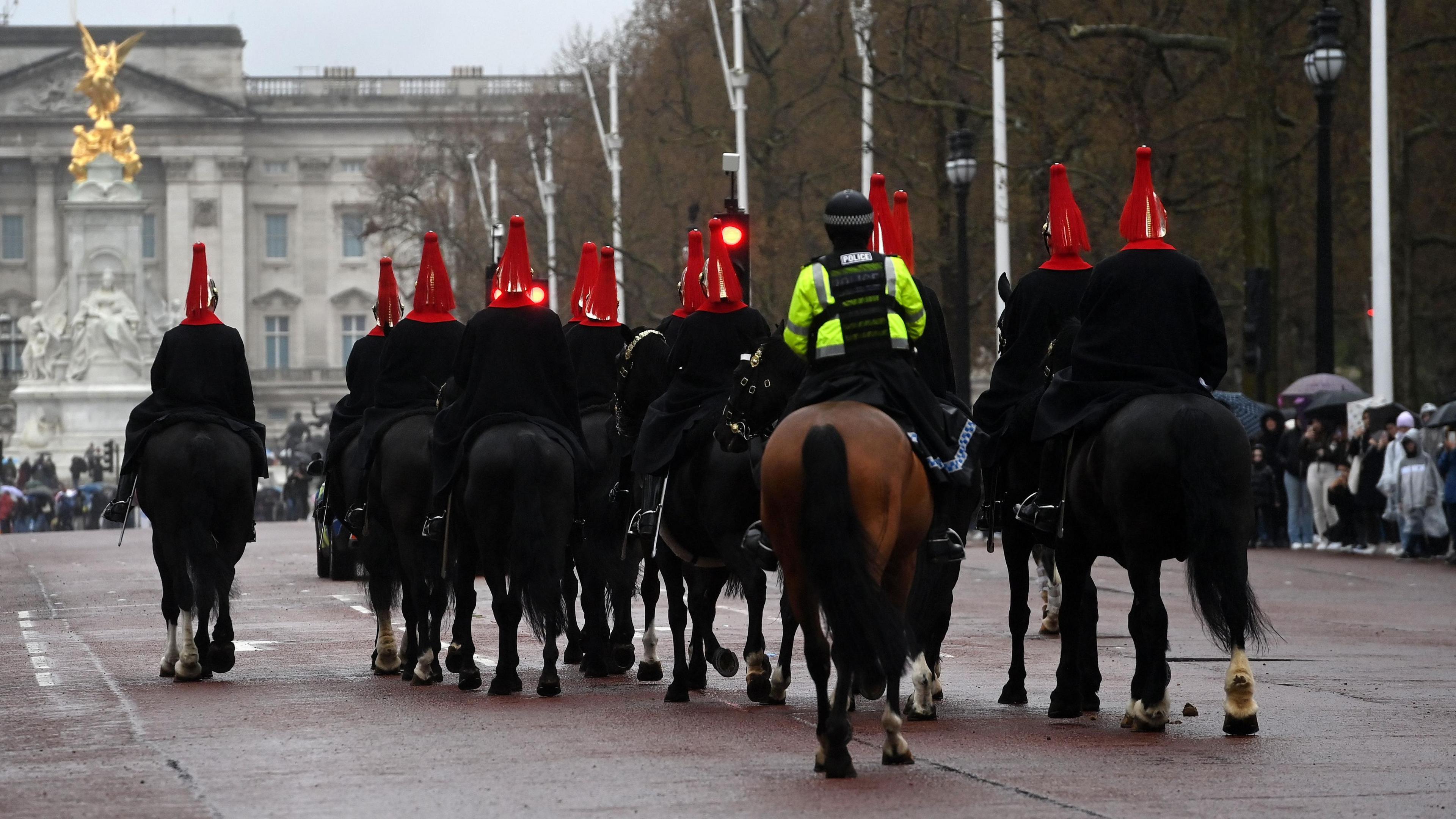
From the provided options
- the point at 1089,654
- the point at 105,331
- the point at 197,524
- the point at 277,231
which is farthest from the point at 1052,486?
the point at 277,231

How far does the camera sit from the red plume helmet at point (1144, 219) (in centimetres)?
1170

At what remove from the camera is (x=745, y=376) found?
11539 mm

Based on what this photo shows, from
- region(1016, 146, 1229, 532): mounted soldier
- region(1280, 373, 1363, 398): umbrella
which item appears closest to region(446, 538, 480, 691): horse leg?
region(1016, 146, 1229, 532): mounted soldier

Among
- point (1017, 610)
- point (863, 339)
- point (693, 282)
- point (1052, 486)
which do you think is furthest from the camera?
point (693, 282)

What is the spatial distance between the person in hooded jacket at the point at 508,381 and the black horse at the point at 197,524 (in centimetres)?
152

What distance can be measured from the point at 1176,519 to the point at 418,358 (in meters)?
5.54

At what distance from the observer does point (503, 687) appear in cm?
1325

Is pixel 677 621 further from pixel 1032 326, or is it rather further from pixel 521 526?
pixel 1032 326

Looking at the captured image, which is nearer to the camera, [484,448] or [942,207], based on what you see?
[484,448]

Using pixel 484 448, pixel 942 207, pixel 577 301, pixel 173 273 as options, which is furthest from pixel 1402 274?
pixel 173 273

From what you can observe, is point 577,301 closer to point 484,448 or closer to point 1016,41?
point 484,448

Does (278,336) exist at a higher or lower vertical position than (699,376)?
higher

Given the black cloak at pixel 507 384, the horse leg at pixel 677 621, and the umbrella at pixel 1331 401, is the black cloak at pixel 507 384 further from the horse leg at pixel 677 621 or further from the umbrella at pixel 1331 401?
the umbrella at pixel 1331 401

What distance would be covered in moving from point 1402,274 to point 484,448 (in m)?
31.5
